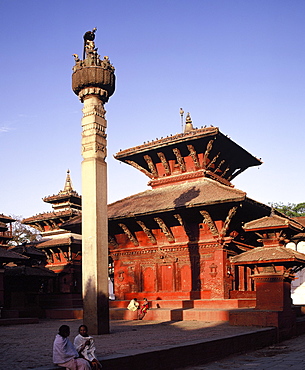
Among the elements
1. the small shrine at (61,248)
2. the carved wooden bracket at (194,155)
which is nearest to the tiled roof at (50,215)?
the small shrine at (61,248)

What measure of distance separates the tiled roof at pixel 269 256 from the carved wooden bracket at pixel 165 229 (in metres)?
7.48

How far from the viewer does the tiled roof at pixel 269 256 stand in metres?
17.2

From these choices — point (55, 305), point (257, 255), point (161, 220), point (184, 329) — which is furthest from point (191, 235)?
point (55, 305)

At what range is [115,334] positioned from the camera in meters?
14.5

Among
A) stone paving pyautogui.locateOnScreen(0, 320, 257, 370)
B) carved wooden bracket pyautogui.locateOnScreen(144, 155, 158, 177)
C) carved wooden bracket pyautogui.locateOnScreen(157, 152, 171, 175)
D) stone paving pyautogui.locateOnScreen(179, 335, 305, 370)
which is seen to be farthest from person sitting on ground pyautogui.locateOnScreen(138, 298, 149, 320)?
carved wooden bracket pyautogui.locateOnScreen(144, 155, 158, 177)

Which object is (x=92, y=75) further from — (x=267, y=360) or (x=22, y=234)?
(x=22, y=234)

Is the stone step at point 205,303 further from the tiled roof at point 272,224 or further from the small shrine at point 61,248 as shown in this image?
the small shrine at point 61,248

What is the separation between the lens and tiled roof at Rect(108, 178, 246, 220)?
76.0 feet

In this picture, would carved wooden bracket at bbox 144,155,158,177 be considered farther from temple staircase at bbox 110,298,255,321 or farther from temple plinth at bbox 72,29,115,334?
temple plinth at bbox 72,29,115,334

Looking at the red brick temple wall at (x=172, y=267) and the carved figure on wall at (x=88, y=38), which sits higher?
the carved figure on wall at (x=88, y=38)

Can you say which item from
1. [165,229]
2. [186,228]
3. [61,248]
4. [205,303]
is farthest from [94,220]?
[61,248]

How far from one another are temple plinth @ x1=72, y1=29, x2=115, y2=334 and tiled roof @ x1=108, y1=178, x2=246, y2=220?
9122mm

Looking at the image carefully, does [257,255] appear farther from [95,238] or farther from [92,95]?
[92,95]

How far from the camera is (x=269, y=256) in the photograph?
57.7 ft
